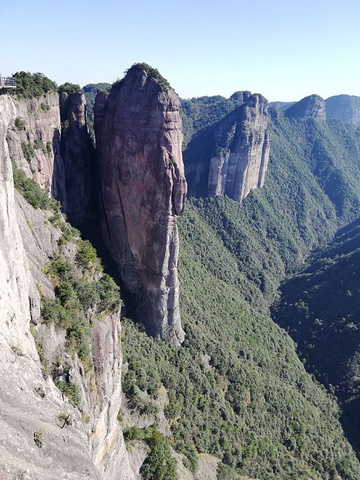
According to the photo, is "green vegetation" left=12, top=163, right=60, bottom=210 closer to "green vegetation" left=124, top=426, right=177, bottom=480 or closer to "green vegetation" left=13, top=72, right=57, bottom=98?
"green vegetation" left=13, top=72, right=57, bottom=98

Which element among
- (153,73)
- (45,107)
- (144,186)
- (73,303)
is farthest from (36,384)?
(153,73)

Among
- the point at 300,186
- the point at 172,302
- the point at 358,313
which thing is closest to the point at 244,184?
the point at 300,186

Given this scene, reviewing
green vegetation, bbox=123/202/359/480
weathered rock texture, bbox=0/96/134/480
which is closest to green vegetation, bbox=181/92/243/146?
green vegetation, bbox=123/202/359/480

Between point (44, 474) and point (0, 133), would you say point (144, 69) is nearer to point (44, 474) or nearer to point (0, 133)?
point (0, 133)

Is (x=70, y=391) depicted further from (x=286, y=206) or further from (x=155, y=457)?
(x=286, y=206)

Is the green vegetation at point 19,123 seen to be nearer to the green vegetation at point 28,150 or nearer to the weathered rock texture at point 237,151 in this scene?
the green vegetation at point 28,150

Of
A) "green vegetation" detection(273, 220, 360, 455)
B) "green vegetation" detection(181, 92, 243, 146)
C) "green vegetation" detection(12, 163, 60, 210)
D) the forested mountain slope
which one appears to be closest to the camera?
"green vegetation" detection(12, 163, 60, 210)

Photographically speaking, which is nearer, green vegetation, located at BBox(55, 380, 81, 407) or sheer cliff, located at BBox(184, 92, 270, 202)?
green vegetation, located at BBox(55, 380, 81, 407)
